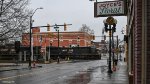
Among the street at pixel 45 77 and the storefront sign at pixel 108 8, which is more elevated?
the storefront sign at pixel 108 8

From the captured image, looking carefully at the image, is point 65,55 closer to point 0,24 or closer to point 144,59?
point 0,24

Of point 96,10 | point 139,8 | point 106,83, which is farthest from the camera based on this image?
point 106,83

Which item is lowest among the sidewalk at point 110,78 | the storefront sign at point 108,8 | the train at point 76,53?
the train at point 76,53

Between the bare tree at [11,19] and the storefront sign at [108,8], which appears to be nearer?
the storefront sign at [108,8]

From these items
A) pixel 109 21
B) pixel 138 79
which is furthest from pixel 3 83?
pixel 138 79

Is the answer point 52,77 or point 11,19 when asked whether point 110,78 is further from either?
point 11,19

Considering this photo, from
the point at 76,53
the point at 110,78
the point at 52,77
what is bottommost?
the point at 76,53

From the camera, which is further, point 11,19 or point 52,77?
point 11,19

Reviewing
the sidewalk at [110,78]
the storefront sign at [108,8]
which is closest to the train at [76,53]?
the sidewalk at [110,78]

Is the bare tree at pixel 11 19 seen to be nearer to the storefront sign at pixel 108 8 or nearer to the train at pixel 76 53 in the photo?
the storefront sign at pixel 108 8

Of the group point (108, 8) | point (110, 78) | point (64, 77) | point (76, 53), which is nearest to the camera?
point (108, 8)

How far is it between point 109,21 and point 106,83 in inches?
334

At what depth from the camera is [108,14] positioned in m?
11.7

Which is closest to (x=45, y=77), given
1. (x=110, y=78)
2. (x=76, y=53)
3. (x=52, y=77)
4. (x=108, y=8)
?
(x=52, y=77)
